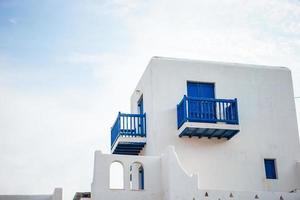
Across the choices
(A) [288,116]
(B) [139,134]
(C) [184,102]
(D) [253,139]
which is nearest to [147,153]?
(B) [139,134]

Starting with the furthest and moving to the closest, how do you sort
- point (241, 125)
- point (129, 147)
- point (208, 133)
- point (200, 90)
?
point (129, 147) → point (200, 90) → point (241, 125) → point (208, 133)

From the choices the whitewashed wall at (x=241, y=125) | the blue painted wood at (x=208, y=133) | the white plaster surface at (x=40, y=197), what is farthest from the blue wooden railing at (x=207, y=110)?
the white plaster surface at (x=40, y=197)

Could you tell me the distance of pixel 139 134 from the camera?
22422mm

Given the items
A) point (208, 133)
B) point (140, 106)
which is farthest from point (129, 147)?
point (208, 133)

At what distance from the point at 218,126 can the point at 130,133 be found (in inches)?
145

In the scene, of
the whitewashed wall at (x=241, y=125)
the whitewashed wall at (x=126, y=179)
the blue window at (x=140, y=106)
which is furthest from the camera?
the blue window at (x=140, y=106)

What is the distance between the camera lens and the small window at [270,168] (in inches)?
858

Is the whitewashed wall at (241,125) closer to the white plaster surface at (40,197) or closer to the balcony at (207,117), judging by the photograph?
the balcony at (207,117)

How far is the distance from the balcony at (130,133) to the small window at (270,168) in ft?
16.0

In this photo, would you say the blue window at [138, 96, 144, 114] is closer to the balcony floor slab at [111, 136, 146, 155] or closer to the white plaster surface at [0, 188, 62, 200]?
the balcony floor slab at [111, 136, 146, 155]

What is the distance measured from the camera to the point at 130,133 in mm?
A: 22328

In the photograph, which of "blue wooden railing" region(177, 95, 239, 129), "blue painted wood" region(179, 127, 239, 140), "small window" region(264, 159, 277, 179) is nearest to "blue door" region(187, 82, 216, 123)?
"blue wooden railing" region(177, 95, 239, 129)

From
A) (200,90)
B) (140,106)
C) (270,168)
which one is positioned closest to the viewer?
(270,168)

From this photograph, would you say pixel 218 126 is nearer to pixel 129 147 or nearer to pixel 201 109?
pixel 201 109
